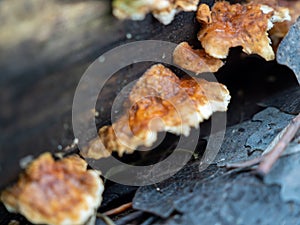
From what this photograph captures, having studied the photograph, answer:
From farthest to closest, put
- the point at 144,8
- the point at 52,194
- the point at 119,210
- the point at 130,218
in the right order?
1. the point at 119,210
2. the point at 130,218
3. the point at 144,8
4. the point at 52,194

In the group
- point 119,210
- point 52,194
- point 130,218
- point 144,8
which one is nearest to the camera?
point 52,194

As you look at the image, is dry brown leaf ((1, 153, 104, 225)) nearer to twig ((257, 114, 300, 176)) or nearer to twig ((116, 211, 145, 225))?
twig ((116, 211, 145, 225))

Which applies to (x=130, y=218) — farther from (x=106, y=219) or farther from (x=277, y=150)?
(x=277, y=150)

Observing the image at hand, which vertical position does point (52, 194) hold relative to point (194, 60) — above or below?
below

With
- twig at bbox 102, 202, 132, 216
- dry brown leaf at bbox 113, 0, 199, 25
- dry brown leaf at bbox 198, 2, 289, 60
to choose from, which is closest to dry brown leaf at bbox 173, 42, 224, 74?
dry brown leaf at bbox 198, 2, 289, 60

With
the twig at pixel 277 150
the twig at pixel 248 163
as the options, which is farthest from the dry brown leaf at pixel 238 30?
the twig at pixel 248 163

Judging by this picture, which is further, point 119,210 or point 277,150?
point 119,210

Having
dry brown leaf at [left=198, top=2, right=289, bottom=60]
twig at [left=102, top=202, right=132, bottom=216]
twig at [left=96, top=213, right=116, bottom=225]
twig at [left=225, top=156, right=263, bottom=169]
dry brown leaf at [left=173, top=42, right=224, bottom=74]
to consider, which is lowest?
twig at [left=102, top=202, right=132, bottom=216]

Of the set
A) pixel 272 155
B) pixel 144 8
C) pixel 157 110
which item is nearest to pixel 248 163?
pixel 272 155

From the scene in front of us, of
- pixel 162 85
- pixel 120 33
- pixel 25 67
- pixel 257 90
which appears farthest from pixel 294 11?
pixel 25 67
